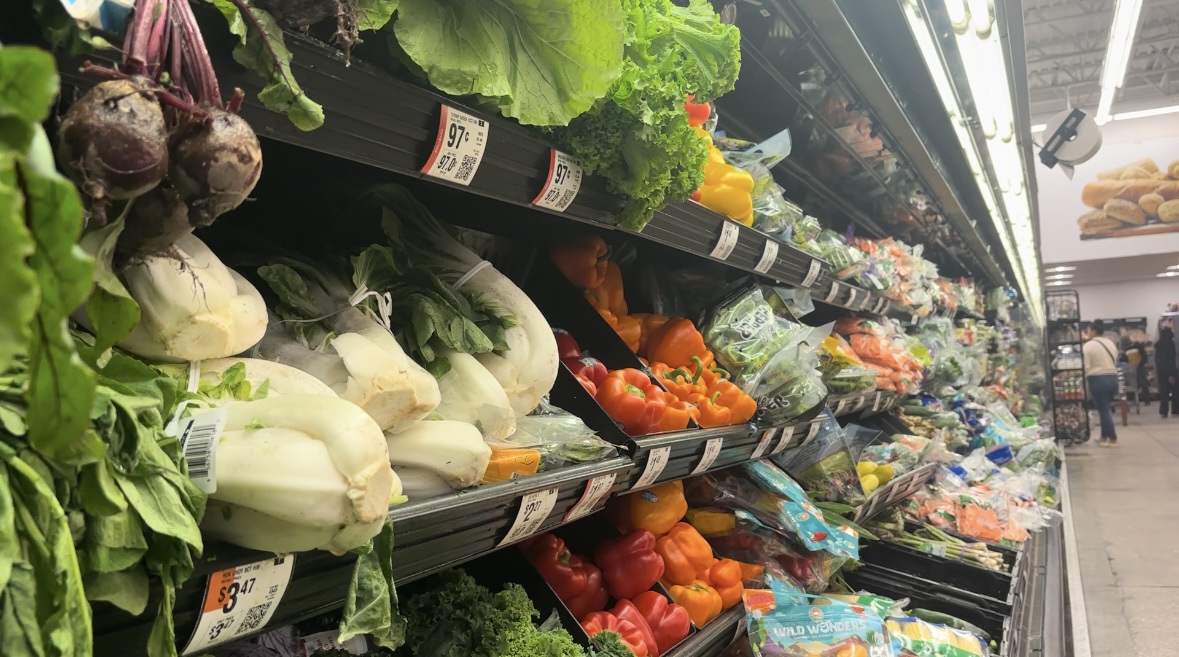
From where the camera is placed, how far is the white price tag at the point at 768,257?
88.1 inches

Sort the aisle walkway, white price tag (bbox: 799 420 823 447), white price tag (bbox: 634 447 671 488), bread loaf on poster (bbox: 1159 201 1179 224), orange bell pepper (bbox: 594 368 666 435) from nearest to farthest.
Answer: white price tag (bbox: 634 447 671 488) < orange bell pepper (bbox: 594 368 666 435) < white price tag (bbox: 799 420 823 447) < the aisle walkway < bread loaf on poster (bbox: 1159 201 1179 224)

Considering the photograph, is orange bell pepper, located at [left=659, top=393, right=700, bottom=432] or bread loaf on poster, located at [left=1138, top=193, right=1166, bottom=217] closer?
orange bell pepper, located at [left=659, top=393, right=700, bottom=432]

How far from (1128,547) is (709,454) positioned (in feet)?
17.3

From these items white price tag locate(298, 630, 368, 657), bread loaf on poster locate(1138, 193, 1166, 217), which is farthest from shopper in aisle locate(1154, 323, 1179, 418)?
white price tag locate(298, 630, 368, 657)

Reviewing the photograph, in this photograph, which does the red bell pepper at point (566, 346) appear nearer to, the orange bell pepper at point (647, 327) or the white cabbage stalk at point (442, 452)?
the orange bell pepper at point (647, 327)

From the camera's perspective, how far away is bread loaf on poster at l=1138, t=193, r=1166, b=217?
1210 cm

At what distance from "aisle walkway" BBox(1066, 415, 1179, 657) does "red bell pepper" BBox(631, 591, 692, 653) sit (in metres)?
2.93

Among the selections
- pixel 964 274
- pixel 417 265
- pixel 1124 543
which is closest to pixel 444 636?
pixel 417 265

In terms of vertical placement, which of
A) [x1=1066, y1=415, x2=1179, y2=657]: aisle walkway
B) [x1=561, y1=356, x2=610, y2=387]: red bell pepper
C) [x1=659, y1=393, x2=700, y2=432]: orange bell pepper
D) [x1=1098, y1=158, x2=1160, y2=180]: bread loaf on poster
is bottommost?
[x1=1066, y1=415, x2=1179, y2=657]: aisle walkway

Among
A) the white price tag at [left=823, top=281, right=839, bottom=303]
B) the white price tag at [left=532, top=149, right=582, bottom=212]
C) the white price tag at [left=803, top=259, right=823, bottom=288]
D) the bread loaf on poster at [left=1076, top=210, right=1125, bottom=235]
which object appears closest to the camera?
the white price tag at [left=532, top=149, right=582, bottom=212]

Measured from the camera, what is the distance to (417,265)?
4.32 ft

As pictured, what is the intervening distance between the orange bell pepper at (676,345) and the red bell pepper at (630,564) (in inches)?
20.7

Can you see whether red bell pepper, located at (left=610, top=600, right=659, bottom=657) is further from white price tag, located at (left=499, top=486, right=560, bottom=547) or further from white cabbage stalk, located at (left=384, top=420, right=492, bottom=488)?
white cabbage stalk, located at (left=384, top=420, right=492, bottom=488)

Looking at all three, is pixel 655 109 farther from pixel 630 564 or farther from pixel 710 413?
pixel 630 564
